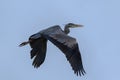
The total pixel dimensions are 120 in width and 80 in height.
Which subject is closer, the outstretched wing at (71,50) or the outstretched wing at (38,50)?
the outstretched wing at (71,50)

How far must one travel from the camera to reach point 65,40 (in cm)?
5238

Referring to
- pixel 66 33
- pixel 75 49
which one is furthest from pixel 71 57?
pixel 66 33

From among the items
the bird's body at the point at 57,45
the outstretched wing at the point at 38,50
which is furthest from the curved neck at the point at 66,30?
the outstretched wing at the point at 38,50

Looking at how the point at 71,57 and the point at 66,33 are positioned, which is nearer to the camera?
the point at 71,57

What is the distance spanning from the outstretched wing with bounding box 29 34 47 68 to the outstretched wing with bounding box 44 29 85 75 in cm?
189

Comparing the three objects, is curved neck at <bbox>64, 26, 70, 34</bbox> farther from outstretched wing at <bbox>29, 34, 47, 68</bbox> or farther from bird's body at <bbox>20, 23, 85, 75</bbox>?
outstretched wing at <bbox>29, 34, 47, 68</bbox>

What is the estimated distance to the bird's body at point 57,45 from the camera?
5203 cm

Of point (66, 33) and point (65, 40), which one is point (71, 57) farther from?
point (66, 33)

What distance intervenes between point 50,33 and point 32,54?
5.07 ft

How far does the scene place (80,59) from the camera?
52.7 m

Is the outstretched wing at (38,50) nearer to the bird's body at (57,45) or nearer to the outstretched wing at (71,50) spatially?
the bird's body at (57,45)

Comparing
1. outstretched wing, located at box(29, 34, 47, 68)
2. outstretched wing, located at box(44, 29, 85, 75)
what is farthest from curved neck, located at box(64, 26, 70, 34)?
outstretched wing, located at box(44, 29, 85, 75)

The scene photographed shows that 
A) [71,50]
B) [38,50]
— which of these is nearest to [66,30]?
[38,50]

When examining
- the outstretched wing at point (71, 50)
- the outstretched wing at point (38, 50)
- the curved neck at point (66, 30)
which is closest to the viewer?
the outstretched wing at point (71, 50)
